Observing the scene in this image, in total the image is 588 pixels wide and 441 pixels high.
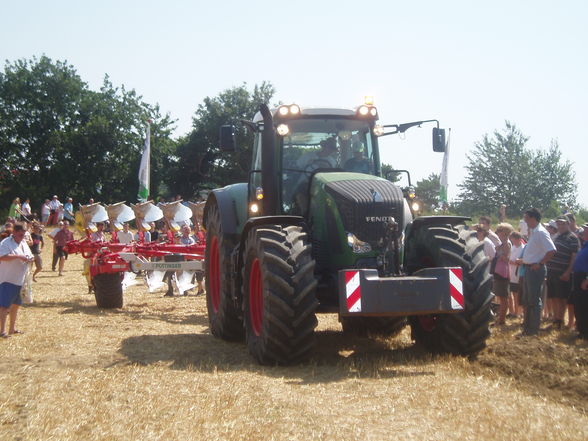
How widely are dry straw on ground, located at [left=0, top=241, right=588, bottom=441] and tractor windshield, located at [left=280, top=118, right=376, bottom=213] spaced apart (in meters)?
1.81

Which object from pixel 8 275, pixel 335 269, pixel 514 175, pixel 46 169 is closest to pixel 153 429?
pixel 335 269

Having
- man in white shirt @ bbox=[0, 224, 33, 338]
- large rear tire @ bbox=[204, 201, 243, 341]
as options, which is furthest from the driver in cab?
man in white shirt @ bbox=[0, 224, 33, 338]

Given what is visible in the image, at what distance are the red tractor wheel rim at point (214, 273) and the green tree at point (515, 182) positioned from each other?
43975 mm

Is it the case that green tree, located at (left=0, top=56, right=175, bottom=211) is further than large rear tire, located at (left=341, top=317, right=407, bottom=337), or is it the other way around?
green tree, located at (left=0, top=56, right=175, bottom=211)

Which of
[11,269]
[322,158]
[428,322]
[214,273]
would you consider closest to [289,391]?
[428,322]

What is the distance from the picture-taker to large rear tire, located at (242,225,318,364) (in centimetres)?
672

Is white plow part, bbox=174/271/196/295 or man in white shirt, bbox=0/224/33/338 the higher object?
man in white shirt, bbox=0/224/33/338

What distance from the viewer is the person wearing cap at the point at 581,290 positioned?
8.88 m

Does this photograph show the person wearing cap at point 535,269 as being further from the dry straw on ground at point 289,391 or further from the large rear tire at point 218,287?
the large rear tire at point 218,287

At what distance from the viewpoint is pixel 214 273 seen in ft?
33.3

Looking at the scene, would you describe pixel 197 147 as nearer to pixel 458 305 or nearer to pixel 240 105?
pixel 240 105

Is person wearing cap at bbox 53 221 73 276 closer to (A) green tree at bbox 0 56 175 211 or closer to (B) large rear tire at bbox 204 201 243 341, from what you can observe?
(B) large rear tire at bbox 204 201 243 341

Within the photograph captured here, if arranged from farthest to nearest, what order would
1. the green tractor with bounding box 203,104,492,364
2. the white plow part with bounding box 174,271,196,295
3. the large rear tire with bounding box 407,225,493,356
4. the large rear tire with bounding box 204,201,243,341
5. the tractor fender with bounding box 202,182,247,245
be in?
1. the white plow part with bounding box 174,271,196,295
2. the tractor fender with bounding box 202,182,247,245
3. the large rear tire with bounding box 204,201,243,341
4. the large rear tire with bounding box 407,225,493,356
5. the green tractor with bounding box 203,104,492,364

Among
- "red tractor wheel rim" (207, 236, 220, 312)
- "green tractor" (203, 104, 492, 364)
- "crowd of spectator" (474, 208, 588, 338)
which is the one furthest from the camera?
"red tractor wheel rim" (207, 236, 220, 312)
